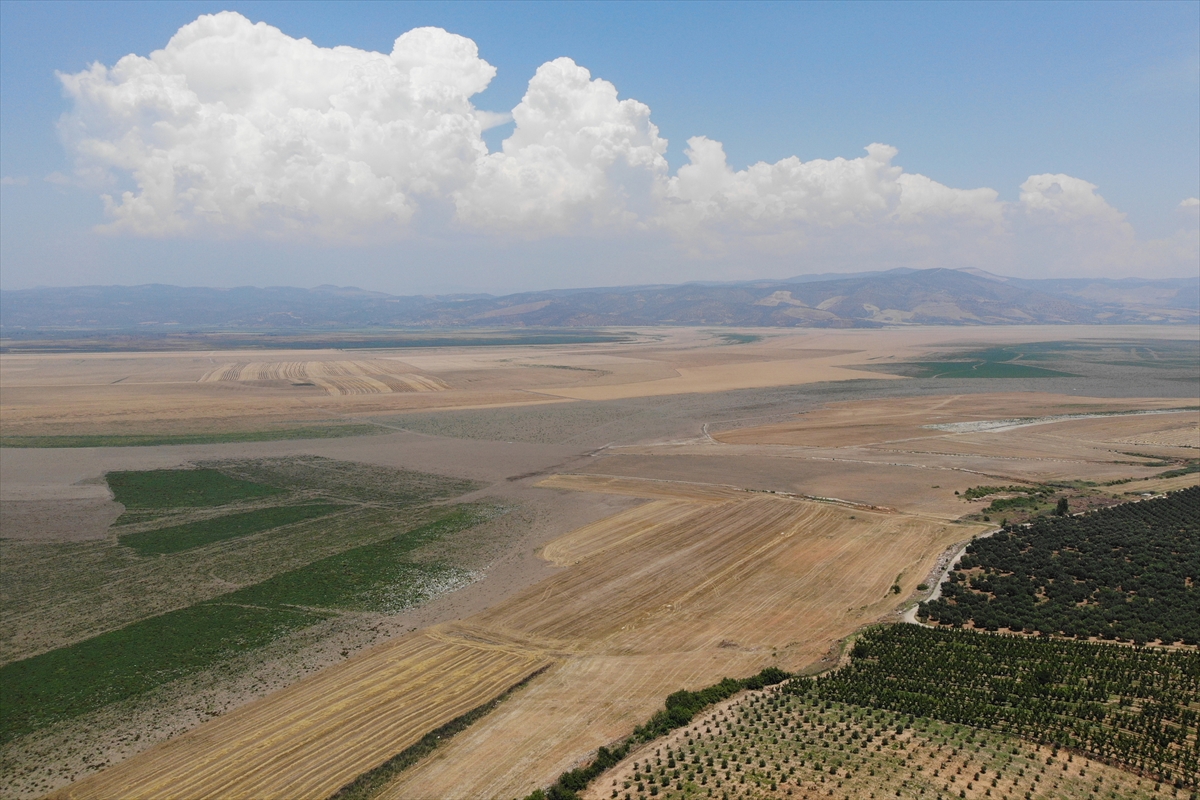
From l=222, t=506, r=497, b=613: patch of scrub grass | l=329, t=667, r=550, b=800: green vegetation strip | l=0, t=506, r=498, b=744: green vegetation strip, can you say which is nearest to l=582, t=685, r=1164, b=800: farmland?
l=329, t=667, r=550, b=800: green vegetation strip

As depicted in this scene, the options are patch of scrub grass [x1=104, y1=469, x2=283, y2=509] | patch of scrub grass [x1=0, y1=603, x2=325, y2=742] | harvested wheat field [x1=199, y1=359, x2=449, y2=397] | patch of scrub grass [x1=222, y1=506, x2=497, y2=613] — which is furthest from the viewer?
harvested wheat field [x1=199, y1=359, x2=449, y2=397]

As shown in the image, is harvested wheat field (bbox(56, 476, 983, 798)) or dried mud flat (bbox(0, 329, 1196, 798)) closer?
harvested wheat field (bbox(56, 476, 983, 798))

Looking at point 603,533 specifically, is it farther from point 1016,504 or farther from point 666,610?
point 1016,504

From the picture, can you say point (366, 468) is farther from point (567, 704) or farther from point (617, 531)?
point (567, 704)

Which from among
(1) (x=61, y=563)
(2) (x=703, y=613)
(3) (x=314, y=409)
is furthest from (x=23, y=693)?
(3) (x=314, y=409)

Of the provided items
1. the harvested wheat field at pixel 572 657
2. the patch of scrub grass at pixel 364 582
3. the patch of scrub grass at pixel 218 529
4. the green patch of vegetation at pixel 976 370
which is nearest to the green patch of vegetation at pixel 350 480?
the patch of scrub grass at pixel 218 529

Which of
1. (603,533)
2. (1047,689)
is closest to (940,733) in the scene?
(1047,689)

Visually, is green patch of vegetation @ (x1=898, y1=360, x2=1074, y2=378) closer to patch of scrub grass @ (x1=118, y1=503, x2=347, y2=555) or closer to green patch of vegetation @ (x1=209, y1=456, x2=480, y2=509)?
green patch of vegetation @ (x1=209, y1=456, x2=480, y2=509)
